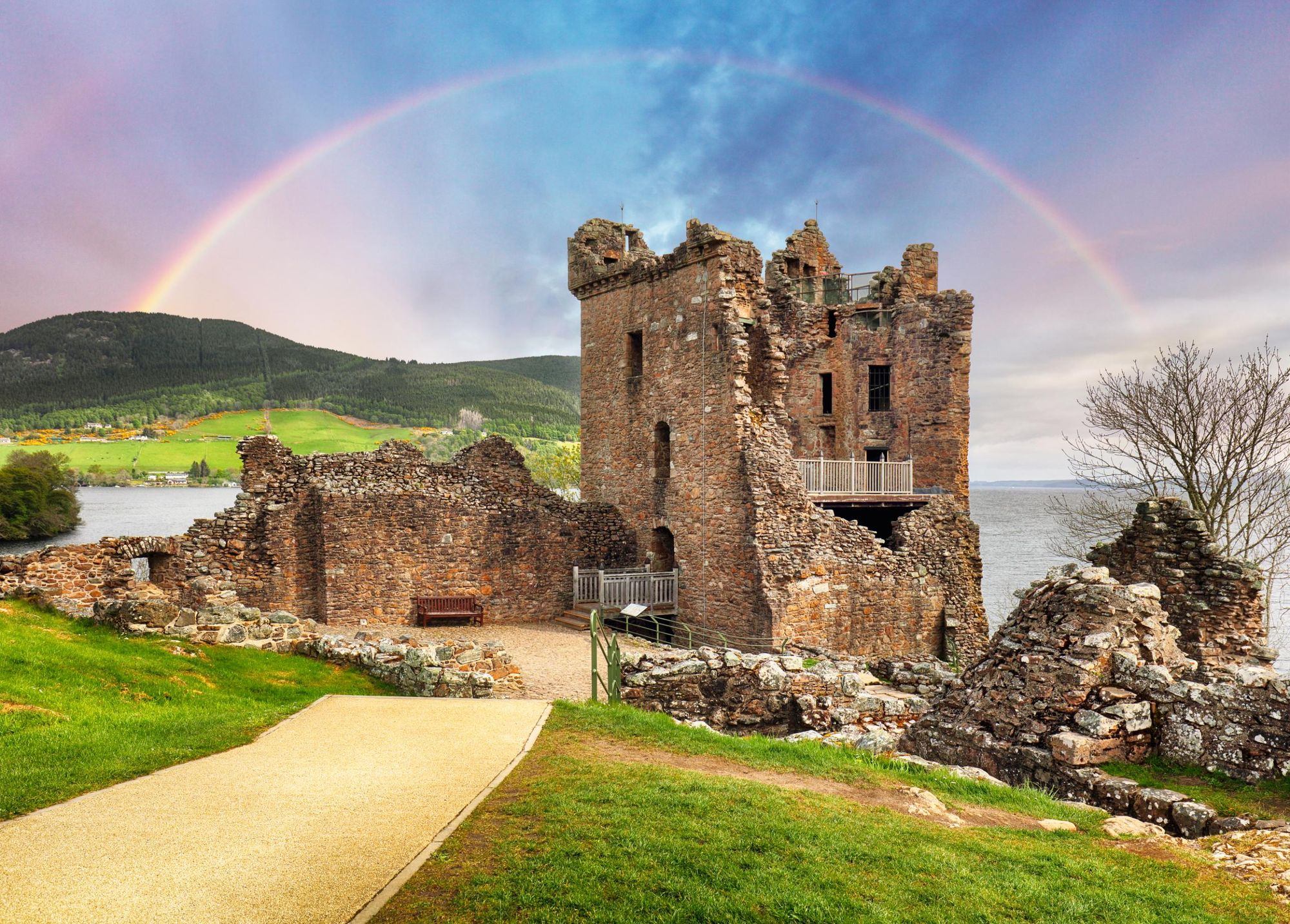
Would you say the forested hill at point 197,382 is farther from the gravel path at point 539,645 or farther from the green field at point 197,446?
the gravel path at point 539,645

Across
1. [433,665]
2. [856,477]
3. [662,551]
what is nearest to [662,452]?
[662,551]

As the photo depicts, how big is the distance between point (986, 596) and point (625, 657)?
157 ft

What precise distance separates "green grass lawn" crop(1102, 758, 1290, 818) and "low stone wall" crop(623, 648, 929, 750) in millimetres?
3912

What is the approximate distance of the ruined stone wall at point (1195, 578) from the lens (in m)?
14.8

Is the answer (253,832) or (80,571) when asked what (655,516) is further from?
(253,832)

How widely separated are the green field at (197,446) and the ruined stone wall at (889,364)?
5755 centimetres

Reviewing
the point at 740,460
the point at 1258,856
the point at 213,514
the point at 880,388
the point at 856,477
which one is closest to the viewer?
the point at 1258,856

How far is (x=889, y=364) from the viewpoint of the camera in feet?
94.8

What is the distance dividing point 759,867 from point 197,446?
302ft

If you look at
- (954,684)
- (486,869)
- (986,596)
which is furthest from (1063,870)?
(986,596)

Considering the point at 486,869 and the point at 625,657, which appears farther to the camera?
the point at 625,657

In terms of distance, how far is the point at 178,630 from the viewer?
14.6m

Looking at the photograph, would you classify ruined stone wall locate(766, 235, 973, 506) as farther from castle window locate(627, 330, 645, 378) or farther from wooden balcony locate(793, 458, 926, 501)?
castle window locate(627, 330, 645, 378)

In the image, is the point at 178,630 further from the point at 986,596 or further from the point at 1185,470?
the point at 986,596
